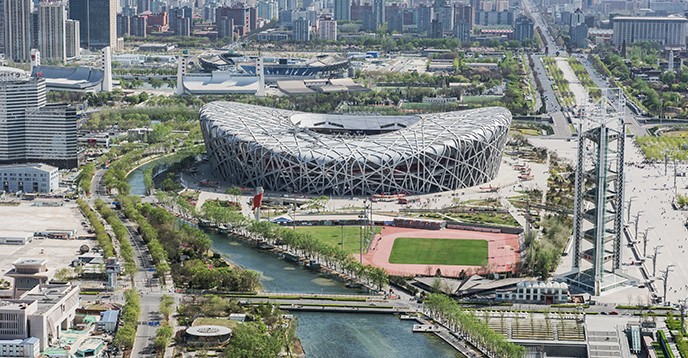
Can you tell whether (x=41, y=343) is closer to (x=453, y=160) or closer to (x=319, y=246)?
(x=319, y=246)

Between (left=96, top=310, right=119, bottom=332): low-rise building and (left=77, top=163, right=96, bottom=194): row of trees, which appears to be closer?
(left=96, top=310, right=119, bottom=332): low-rise building

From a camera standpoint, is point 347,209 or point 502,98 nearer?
point 347,209

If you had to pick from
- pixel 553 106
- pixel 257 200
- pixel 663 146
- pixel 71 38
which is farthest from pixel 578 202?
pixel 71 38

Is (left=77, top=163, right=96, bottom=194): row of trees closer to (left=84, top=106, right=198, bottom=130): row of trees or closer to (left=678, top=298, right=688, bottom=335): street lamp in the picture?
(left=84, top=106, right=198, bottom=130): row of trees

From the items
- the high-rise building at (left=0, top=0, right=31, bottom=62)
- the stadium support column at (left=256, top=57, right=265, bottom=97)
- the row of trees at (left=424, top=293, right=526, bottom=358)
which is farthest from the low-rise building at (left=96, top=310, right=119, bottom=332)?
the high-rise building at (left=0, top=0, right=31, bottom=62)

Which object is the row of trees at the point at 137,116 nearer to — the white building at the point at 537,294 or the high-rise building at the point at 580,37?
the white building at the point at 537,294

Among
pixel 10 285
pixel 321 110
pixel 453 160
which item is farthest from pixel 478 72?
pixel 10 285

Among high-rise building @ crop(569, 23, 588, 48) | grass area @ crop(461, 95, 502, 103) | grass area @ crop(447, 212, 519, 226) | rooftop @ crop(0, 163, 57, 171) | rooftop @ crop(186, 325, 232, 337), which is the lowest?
rooftop @ crop(186, 325, 232, 337)

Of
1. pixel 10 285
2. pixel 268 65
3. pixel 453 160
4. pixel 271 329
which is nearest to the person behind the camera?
pixel 271 329
